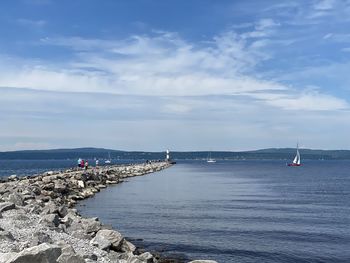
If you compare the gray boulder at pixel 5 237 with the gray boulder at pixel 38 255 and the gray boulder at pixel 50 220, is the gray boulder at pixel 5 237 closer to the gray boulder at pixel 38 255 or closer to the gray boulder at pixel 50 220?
the gray boulder at pixel 38 255

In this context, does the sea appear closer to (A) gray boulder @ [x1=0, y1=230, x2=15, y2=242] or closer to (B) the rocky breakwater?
(B) the rocky breakwater

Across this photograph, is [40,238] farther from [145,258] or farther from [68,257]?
[68,257]

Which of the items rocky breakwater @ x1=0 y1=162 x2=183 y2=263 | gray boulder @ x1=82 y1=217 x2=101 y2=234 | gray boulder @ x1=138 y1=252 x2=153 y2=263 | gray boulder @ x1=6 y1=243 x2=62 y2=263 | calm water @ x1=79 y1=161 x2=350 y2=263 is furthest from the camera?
calm water @ x1=79 y1=161 x2=350 y2=263

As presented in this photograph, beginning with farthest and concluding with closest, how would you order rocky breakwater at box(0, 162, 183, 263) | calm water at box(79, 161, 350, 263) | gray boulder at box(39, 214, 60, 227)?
calm water at box(79, 161, 350, 263) → gray boulder at box(39, 214, 60, 227) → rocky breakwater at box(0, 162, 183, 263)

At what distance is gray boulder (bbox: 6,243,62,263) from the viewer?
10234 millimetres

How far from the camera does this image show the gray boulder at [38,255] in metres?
10.2

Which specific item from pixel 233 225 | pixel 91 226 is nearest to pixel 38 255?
pixel 91 226

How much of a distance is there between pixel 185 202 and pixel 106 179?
74.7 feet

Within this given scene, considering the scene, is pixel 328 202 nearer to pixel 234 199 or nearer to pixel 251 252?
pixel 234 199

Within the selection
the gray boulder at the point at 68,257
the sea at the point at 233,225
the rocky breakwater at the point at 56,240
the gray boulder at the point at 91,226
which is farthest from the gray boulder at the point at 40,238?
the sea at the point at 233,225

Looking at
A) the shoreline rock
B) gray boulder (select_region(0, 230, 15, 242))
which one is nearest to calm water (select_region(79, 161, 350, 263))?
the shoreline rock

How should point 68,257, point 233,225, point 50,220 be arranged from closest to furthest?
point 68,257 < point 50,220 < point 233,225

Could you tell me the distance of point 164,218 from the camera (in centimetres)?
3119

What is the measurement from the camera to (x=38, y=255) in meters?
10.6
